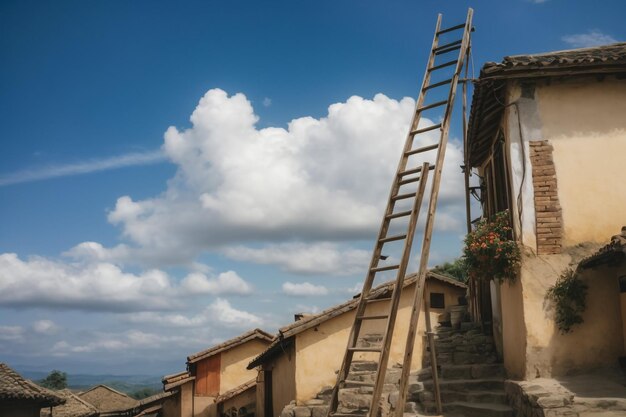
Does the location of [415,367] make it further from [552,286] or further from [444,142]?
[444,142]

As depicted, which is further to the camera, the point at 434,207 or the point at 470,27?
the point at 470,27

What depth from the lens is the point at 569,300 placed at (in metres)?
8.19

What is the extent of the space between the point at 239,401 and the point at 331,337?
8.72m

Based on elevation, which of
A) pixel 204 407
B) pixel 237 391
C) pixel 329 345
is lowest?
pixel 204 407

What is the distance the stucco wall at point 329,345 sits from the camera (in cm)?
1405

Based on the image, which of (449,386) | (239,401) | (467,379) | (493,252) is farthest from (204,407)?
(493,252)

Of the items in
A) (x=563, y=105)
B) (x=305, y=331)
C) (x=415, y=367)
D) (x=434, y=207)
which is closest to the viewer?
(x=434, y=207)

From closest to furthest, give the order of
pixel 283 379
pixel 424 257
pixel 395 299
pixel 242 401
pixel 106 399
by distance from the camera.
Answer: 1. pixel 395 299
2. pixel 424 257
3. pixel 283 379
4. pixel 242 401
5. pixel 106 399

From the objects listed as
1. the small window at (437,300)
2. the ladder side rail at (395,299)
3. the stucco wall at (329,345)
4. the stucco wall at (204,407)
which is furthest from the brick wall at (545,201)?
the stucco wall at (204,407)

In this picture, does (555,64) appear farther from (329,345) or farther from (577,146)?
(329,345)

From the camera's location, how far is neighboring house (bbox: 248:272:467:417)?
551 inches

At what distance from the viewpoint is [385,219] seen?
700 centimetres

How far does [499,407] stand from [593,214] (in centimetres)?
330

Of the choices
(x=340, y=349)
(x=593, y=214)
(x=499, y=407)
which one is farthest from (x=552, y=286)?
(x=340, y=349)
